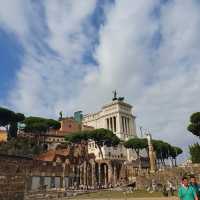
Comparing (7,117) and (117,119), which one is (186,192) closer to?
(7,117)

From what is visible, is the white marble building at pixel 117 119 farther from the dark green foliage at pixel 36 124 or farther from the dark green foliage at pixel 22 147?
the dark green foliage at pixel 22 147

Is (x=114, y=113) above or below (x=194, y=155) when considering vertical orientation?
above

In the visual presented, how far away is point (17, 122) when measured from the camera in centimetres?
7300

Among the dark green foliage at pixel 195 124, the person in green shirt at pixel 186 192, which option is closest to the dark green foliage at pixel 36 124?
the dark green foliage at pixel 195 124

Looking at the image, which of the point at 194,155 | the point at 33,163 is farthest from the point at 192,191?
the point at 194,155

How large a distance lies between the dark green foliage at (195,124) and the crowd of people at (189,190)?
5338cm

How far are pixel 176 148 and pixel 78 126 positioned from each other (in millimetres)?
32760

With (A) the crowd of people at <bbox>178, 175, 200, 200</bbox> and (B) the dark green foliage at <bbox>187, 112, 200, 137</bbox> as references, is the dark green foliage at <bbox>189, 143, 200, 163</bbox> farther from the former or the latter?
(A) the crowd of people at <bbox>178, 175, 200, 200</bbox>

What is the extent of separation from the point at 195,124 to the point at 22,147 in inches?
1433

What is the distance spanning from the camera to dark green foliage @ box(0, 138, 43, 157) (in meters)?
60.4

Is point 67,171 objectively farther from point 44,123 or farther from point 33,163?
point 44,123

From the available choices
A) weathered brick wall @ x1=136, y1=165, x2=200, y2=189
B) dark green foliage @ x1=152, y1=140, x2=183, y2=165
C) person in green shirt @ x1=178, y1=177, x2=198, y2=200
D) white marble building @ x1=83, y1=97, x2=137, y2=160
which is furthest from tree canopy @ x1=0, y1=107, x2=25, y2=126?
person in green shirt @ x1=178, y1=177, x2=198, y2=200

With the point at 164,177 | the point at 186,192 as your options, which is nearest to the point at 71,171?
the point at 164,177

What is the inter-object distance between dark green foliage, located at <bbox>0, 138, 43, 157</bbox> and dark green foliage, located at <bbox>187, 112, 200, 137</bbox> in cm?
3391
